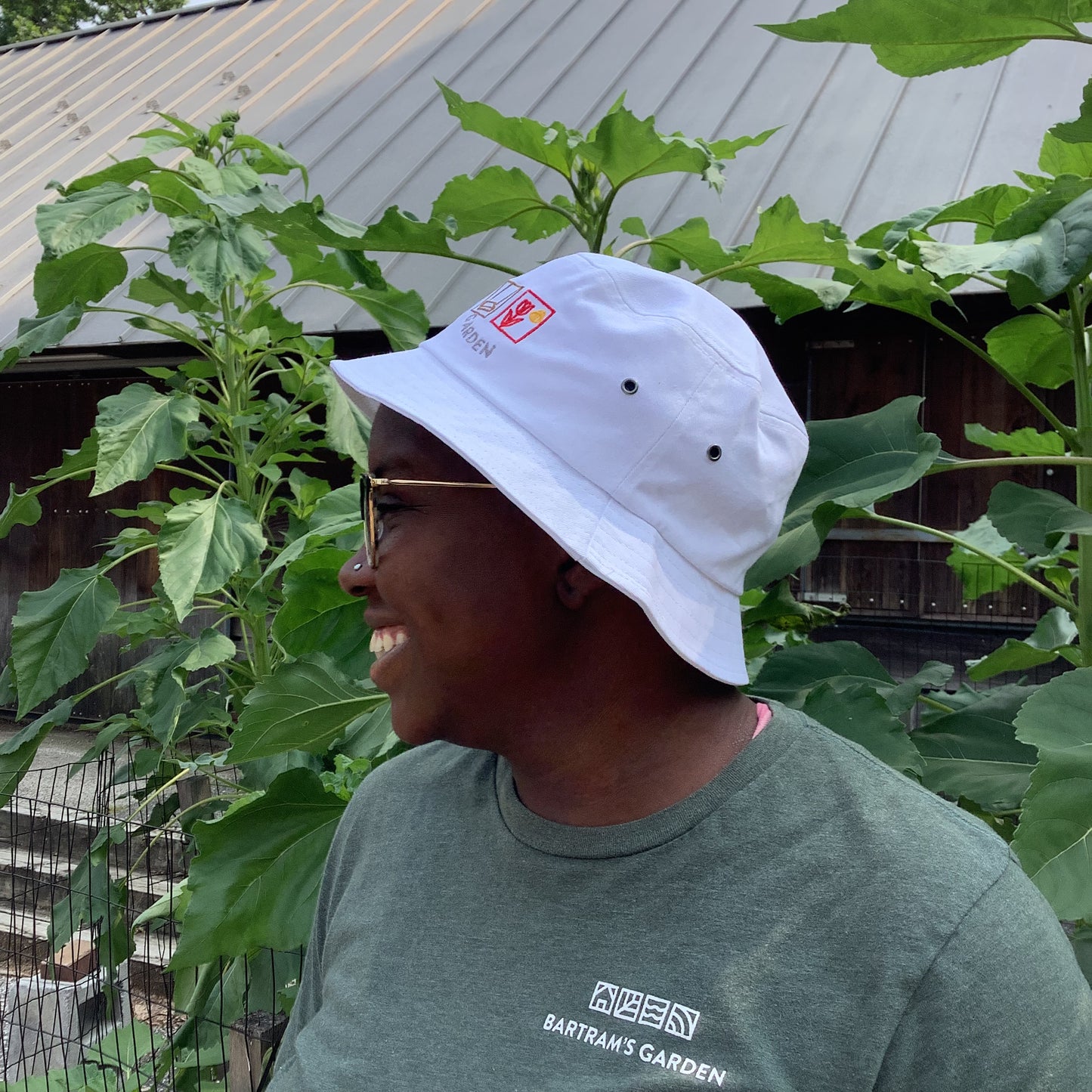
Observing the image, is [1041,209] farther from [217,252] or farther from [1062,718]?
[217,252]

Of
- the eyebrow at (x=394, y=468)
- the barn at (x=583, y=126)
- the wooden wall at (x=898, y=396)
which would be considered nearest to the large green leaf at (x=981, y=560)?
the eyebrow at (x=394, y=468)

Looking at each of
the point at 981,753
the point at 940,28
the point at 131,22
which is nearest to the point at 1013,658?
the point at 981,753

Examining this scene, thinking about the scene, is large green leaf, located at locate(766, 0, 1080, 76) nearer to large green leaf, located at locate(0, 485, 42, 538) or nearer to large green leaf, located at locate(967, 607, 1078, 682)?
large green leaf, located at locate(967, 607, 1078, 682)

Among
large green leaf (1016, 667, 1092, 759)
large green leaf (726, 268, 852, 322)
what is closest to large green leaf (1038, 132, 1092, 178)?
large green leaf (726, 268, 852, 322)

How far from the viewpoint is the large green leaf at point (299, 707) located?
1902mm

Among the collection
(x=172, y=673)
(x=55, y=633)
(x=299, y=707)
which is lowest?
(x=172, y=673)

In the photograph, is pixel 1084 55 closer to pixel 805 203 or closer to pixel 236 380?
pixel 805 203

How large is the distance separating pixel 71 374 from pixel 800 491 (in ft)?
27.5

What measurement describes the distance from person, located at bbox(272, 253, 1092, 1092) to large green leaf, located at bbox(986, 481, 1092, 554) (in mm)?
769

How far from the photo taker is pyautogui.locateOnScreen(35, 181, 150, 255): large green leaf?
2.55 meters

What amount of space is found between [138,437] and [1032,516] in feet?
5.86

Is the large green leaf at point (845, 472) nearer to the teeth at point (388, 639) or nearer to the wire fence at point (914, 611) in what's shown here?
the teeth at point (388, 639)

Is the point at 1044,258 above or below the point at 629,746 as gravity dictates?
above

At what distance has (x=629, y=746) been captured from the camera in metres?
1.17
